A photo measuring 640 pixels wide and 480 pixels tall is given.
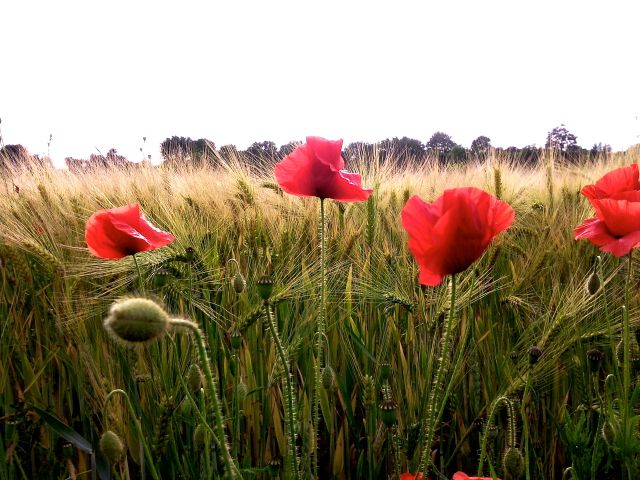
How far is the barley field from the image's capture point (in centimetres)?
134

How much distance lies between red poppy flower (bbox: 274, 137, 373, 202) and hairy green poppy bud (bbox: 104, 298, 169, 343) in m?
0.59

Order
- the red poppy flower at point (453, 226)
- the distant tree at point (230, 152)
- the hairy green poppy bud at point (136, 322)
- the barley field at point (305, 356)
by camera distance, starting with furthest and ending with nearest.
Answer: the distant tree at point (230, 152) → the barley field at point (305, 356) → the red poppy flower at point (453, 226) → the hairy green poppy bud at point (136, 322)

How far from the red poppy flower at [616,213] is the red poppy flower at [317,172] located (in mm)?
471

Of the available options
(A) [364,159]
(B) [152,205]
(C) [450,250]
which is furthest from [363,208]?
(C) [450,250]

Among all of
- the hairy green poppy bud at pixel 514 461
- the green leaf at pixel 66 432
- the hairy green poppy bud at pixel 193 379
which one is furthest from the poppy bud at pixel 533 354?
Answer: the green leaf at pixel 66 432

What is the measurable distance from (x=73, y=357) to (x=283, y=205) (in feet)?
2.71

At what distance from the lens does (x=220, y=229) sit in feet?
6.39

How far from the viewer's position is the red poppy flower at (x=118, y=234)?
4.09 feet

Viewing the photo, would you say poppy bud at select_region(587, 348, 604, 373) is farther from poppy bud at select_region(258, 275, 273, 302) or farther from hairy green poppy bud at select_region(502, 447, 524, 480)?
poppy bud at select_region(258, 275, 273, 302)

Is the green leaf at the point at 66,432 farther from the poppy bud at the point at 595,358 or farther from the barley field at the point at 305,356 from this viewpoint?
the poppy bud at the point at 595,358

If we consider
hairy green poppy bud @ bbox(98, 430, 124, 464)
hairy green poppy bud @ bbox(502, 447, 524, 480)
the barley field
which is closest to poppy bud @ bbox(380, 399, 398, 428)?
the barley field

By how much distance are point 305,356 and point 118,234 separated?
562mm

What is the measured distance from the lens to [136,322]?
730 millimetres

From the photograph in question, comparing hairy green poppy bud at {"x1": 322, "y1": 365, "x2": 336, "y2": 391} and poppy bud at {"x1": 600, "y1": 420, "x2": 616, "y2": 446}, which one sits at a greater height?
hairy green poppy bud at {"x1": 322, "y1": 365, "x2": 336, "y2": 391}
